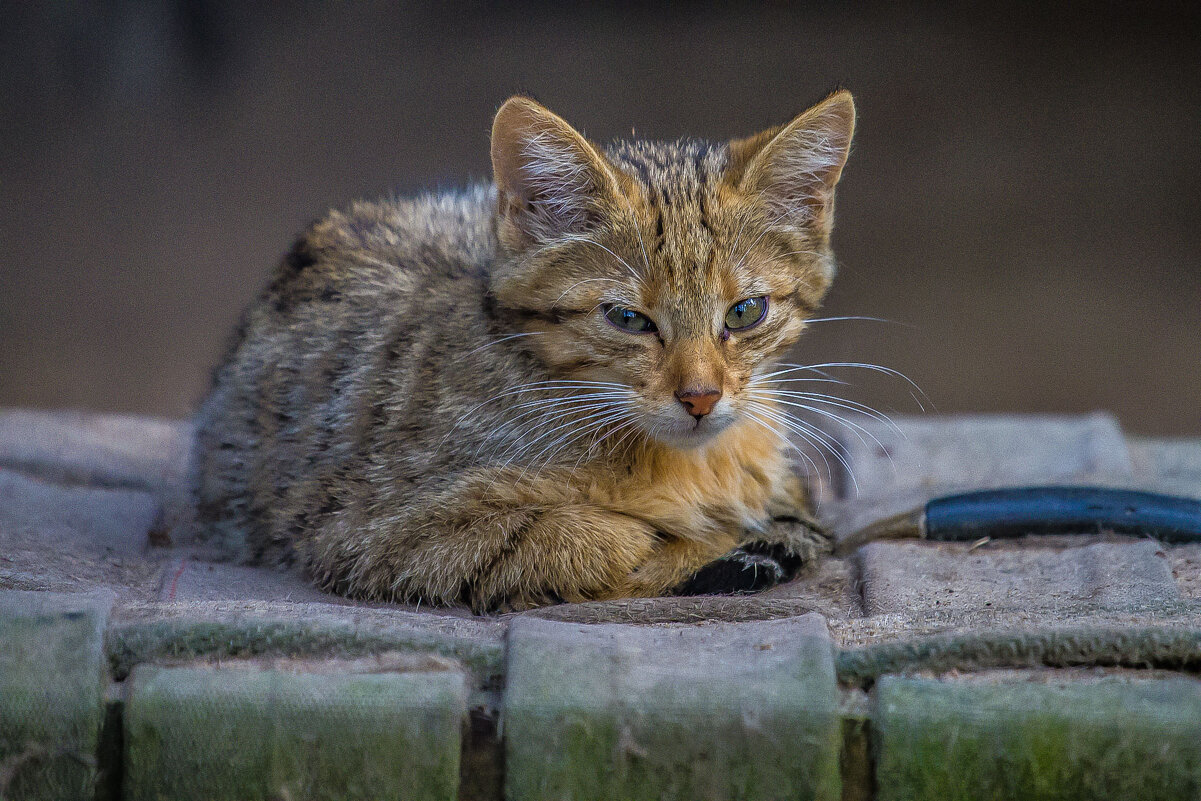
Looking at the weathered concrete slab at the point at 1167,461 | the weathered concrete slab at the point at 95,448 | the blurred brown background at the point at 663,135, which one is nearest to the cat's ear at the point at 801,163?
the weathered concrete slab at the point at 1167,461

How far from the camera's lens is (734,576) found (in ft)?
8.63

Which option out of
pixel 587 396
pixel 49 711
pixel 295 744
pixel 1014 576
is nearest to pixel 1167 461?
pixel 1014 576

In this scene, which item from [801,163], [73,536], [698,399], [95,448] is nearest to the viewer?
[698,399]

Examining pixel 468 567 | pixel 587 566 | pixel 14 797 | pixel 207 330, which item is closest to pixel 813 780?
pixel 587 566

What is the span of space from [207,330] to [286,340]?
3.56 meters

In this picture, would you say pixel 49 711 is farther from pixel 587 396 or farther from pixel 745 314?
pixel 745 314

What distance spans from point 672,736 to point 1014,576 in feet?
3.87

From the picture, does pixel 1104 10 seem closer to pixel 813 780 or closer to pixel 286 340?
pixel 286 340

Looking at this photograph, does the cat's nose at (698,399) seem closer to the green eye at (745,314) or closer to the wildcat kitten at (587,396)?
the wildcat kitten at (587,396)

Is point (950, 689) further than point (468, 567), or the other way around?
point (468, 567)

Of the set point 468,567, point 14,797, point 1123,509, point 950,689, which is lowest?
point 14,797

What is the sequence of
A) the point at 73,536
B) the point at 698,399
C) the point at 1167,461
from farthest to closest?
1. the point at 1167,461
2. the point at 73,536
3. the point at 698,399

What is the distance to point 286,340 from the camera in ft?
11.0

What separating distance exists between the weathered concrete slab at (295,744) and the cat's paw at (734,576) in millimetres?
835
